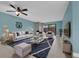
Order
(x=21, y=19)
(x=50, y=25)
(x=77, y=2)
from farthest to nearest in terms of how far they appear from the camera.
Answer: (x=50, y=25) → (x=21, y=19) → (x=77, y=2)

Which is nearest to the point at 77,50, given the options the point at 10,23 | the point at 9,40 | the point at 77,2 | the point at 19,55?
the point at 77,2

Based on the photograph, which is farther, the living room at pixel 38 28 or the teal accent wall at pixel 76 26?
the living room at pixel 38 28

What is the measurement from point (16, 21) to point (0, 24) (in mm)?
2167

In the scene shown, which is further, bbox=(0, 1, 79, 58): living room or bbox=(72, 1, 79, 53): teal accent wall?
bbox=(0, 1, 79, 58): living room

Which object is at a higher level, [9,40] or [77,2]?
[77,2]

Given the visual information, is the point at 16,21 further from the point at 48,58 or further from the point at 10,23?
the point at 48,58

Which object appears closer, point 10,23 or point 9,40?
point 9,40

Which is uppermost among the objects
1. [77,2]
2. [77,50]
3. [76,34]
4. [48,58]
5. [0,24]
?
[77,2]

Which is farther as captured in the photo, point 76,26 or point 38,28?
point 38,28

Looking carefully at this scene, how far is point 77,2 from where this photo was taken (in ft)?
10.4

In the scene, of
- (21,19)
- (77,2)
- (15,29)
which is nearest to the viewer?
(77,2)

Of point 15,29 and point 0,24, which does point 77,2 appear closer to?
point 0,24

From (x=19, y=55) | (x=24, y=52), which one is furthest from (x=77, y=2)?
(x=19, y=55)

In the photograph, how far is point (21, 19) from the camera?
30.8 ft
